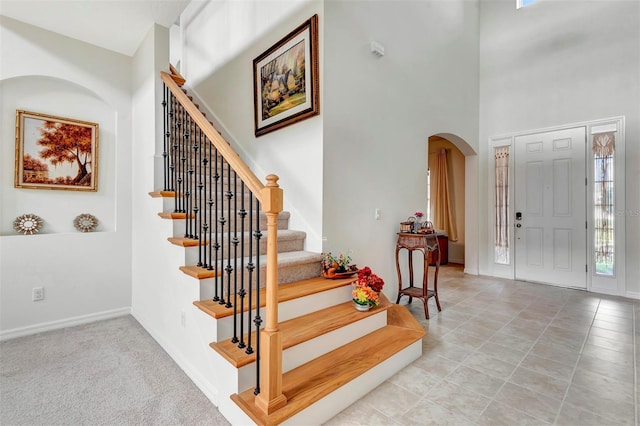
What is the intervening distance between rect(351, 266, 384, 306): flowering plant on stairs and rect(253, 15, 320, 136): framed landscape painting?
1.60 meters

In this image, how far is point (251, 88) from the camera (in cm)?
377

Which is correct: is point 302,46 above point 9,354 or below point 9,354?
above

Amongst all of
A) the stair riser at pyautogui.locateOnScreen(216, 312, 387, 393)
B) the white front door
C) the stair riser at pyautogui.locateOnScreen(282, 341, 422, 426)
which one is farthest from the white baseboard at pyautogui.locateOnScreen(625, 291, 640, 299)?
the stair riser at pyautogui.locateOnScreen(216, 312, 387, 393)

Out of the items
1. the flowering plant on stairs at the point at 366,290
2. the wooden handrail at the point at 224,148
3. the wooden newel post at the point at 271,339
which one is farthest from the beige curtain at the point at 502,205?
the wooden newel post at the point at 271,339

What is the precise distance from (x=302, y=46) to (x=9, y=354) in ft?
12.0

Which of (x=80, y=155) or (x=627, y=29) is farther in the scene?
(x=627, y=29)

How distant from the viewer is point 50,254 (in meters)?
2.93

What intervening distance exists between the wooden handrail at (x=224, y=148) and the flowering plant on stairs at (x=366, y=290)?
130cm

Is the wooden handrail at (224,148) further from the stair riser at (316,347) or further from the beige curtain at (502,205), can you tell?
the beige curtain at (502,205)

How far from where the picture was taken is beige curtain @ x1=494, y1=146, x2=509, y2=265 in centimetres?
512

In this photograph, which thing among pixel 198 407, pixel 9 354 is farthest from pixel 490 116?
pixel 9 354

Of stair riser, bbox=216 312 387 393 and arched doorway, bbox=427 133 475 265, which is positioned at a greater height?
arched doorway, bbox=427 133 475 265

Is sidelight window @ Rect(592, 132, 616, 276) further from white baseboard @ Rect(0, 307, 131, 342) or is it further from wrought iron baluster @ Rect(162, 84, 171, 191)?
white baseboard @ Rect(0, 307, 131, 342)

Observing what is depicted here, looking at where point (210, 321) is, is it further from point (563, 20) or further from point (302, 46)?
point (563, 20)
